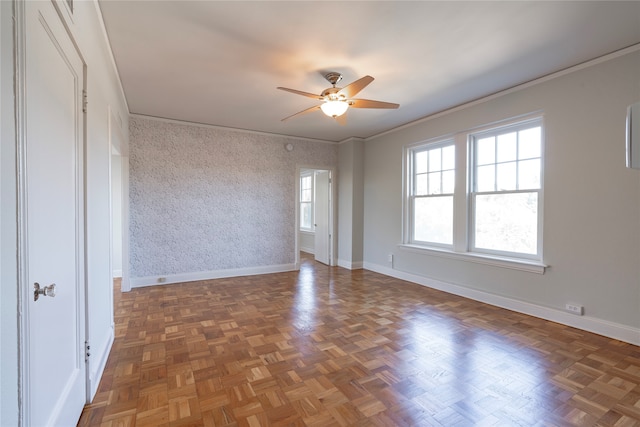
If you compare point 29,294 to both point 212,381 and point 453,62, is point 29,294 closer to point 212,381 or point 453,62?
point 212,381

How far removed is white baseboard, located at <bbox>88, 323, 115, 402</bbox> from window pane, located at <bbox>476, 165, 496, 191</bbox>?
14.1 ft

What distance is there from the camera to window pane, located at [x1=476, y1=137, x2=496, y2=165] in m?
3.84

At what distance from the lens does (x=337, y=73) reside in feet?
9.94

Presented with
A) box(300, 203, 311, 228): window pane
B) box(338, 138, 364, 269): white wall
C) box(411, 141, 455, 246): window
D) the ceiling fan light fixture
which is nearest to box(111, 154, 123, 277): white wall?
the ceiling fan light fixture

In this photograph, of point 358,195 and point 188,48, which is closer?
point 188,48

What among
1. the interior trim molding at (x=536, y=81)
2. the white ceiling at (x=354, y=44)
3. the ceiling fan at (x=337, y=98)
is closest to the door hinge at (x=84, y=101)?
the white ceiling at (x=354, y=44)

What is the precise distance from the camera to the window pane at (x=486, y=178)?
3818 millimetres

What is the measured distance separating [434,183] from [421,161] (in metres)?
0.47

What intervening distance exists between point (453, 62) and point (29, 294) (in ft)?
11.2

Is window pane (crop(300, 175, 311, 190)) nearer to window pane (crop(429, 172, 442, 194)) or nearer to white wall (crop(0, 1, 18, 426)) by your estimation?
window pane (crop(429, 172, 442, 194))

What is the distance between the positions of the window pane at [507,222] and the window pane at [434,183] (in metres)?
0.66

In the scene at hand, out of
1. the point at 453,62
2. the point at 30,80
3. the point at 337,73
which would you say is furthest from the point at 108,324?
the point at 453,62

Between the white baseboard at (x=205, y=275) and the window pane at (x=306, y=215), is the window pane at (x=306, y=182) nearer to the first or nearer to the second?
the window pane at (x=306, y=215)

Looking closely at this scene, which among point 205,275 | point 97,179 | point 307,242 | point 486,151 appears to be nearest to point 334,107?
point 97,179
